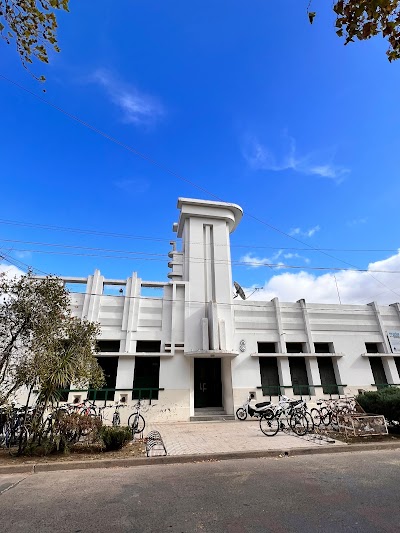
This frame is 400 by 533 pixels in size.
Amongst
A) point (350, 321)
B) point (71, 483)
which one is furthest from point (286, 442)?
point (350, 321)

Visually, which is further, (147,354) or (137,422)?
(147,354)

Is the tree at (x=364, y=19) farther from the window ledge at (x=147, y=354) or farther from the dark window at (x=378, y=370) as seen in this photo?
the dark window at (x=378, y=370)

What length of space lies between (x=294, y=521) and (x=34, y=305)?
7940mm

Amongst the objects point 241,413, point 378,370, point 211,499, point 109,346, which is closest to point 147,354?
point 109,346

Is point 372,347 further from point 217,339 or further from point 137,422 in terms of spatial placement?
point 137,422

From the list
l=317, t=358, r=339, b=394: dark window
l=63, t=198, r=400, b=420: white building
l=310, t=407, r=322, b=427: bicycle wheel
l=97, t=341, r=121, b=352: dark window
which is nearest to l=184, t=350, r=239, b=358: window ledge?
l=63, t=198, r=400, b=420: white building

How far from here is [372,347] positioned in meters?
18.0

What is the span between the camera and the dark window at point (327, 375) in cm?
1639

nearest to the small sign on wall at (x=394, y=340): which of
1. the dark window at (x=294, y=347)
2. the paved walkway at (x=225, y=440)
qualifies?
the dark window at (x=294, y=347)

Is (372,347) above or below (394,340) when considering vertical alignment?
below

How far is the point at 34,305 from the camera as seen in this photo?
8.44 metres

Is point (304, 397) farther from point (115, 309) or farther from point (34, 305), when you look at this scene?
point (34, 305)

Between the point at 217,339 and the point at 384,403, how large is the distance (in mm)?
7655

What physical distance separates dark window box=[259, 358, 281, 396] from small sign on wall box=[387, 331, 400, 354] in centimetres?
747
